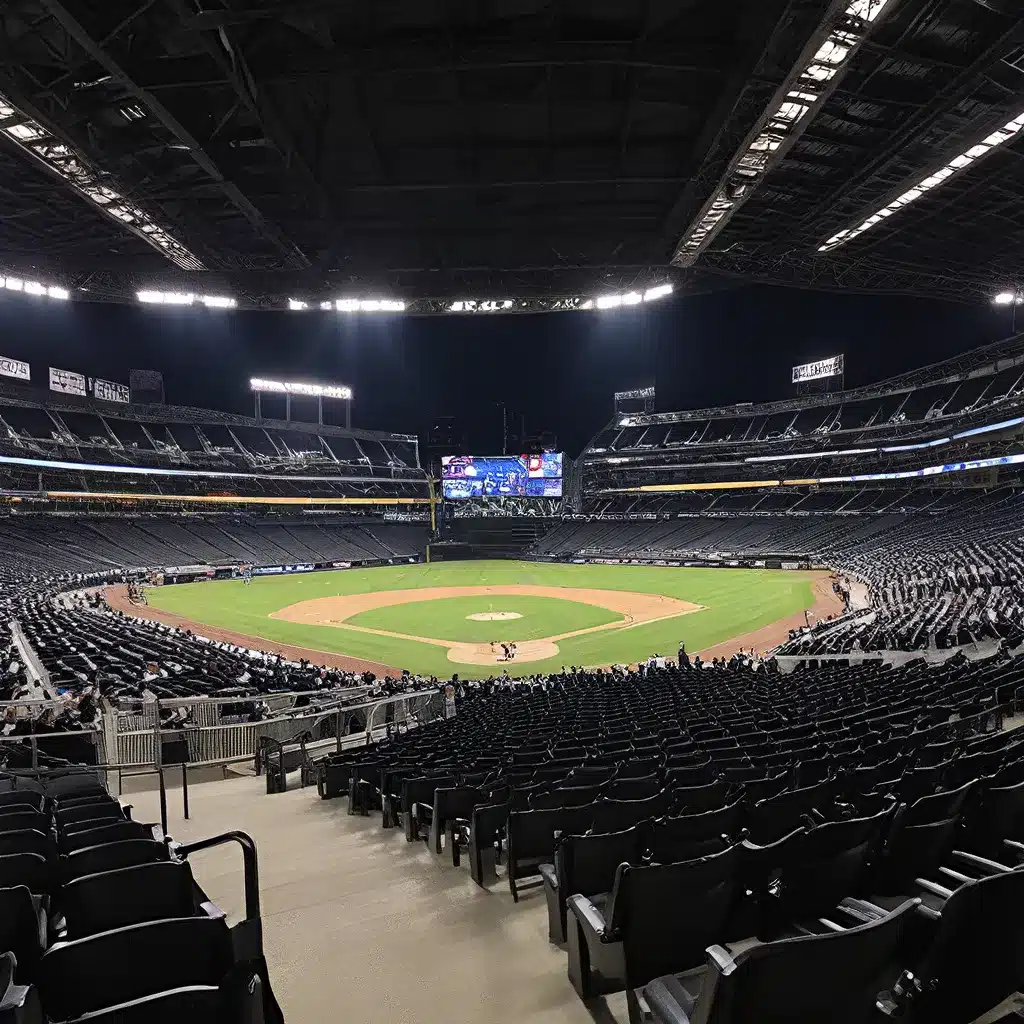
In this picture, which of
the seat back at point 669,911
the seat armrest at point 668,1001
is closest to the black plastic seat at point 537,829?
the seat back at point 669,911

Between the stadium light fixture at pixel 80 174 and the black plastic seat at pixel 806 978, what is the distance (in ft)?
62.8

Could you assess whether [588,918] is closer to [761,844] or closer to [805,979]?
[805,979]

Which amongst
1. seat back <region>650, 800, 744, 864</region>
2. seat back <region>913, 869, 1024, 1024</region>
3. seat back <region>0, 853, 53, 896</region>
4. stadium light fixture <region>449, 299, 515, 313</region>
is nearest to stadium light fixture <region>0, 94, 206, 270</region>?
stadium light fixture <region>449, 299, 515, 313</region>

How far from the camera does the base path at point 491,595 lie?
27.7m

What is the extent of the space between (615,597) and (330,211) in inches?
1186

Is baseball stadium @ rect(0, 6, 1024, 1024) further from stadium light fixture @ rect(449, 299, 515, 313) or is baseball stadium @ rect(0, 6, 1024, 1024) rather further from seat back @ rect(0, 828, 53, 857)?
stadium light fixture @ rect(449, 299, 515, 313)

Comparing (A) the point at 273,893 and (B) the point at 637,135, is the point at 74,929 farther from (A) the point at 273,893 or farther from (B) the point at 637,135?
(B) the point at 637,135

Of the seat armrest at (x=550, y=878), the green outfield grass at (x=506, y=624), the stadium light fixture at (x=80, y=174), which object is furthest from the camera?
the green outfield grass at (x=506, y=624)

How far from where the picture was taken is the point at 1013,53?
1511cm

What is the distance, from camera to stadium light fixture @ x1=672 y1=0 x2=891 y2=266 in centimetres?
1279

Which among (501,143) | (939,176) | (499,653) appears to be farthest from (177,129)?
(939,176)

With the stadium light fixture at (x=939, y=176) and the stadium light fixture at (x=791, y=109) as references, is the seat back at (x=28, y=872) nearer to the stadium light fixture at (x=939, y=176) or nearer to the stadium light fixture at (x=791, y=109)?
the stadium light fixture at (x=791, y=109)

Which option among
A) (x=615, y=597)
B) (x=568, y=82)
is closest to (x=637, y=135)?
(x=568, y=82)

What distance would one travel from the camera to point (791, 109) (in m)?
15.3
